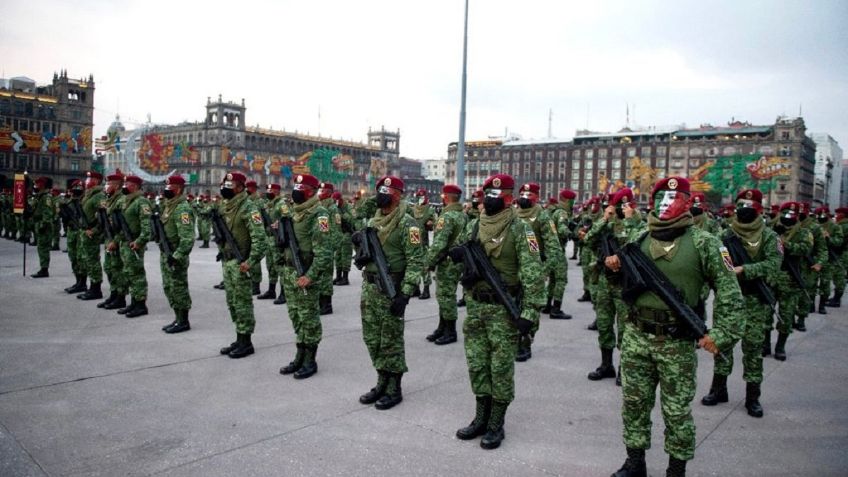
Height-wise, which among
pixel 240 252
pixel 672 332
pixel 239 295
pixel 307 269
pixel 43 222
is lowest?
A: pixel 239 295

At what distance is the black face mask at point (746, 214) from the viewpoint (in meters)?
5.53

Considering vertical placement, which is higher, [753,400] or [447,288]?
[447,288]

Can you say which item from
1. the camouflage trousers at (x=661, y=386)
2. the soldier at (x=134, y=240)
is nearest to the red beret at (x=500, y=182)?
the camouflage trousers at (x=661, y=386)

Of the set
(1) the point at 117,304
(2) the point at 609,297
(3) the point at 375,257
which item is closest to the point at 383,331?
(3) the point at 375,257

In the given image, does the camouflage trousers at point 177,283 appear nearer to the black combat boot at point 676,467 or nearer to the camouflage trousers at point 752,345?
the black combat boot at point 676,467

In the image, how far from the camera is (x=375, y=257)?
17.1 feet

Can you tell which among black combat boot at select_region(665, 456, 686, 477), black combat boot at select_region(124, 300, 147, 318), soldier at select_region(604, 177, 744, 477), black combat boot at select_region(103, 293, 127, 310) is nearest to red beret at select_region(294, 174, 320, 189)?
soldier at select_region(604, 177, 744, 477)

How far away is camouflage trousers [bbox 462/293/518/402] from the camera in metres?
4.26

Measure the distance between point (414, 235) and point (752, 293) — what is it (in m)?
3.48

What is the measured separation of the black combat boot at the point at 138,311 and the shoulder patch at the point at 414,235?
224 inches

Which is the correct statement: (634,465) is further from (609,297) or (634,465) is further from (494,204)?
(609,297)

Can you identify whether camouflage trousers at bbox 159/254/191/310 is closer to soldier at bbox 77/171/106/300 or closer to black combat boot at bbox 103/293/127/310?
black combat boot at bbox 103/293/127/310

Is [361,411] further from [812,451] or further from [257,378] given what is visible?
[812,451]

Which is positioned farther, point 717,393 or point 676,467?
point 717,393
